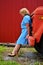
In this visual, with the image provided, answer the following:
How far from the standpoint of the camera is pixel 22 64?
8.73 m

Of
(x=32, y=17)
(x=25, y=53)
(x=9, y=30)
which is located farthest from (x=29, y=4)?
(x=32, y=17)

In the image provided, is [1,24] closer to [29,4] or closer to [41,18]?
[29,4]

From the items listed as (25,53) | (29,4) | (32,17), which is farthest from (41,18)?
(29,4)

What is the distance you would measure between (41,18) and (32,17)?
430 millimetres

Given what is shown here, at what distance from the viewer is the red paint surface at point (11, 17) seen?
43.6ft

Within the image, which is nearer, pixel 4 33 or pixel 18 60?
pixel 18 60

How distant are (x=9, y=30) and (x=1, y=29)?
0.32m

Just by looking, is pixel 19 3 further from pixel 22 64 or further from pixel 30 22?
pixel 22 64

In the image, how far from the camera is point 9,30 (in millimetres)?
13562

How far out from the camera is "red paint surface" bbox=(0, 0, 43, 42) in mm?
13281

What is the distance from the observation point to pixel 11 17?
13484 millimetres

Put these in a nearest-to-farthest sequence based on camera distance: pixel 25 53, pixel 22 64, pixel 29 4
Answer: pixel 22 64 → pixel 25 53 → pixel 29 4

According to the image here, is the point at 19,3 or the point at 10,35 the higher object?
the point at 19,3

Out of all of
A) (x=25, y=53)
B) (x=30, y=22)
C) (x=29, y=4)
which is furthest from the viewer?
(x=29, y=4)
